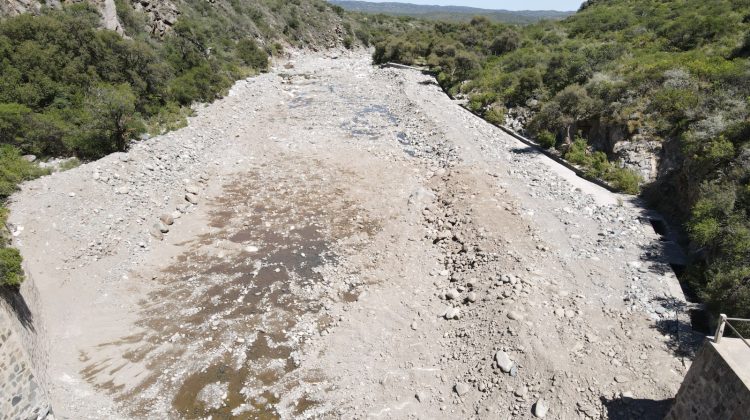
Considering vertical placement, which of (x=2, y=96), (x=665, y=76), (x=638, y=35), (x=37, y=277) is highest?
(x=638, y=35)

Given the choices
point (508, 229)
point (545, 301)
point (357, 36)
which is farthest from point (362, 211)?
point (357, 36)

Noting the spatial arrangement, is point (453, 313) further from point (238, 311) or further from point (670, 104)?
point (670, 104)

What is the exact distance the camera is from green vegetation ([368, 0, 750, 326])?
10.1 metres

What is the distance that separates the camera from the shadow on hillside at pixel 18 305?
7695mm

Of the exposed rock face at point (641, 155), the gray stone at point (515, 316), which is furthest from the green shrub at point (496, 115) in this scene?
the gray stone at point (515, 316)

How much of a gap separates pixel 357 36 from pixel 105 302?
234 ft

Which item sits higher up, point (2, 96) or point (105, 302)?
point (2, 96)

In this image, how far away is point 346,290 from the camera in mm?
11594

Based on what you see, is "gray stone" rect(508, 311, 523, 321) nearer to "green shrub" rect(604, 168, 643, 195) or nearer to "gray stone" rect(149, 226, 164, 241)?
"green shrub" rect(604, 168, 643, 195)

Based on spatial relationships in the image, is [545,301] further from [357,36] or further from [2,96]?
[357,36]

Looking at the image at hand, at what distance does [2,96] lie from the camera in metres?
16.2

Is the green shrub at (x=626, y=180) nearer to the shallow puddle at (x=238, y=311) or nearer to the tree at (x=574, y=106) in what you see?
the tree at (x=574, y=106)

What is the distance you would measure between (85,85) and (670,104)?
2623cm

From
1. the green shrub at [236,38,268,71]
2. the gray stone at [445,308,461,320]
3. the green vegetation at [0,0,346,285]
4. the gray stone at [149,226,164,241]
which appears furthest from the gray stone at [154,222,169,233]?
the green shrub at [236,38,268,71]
